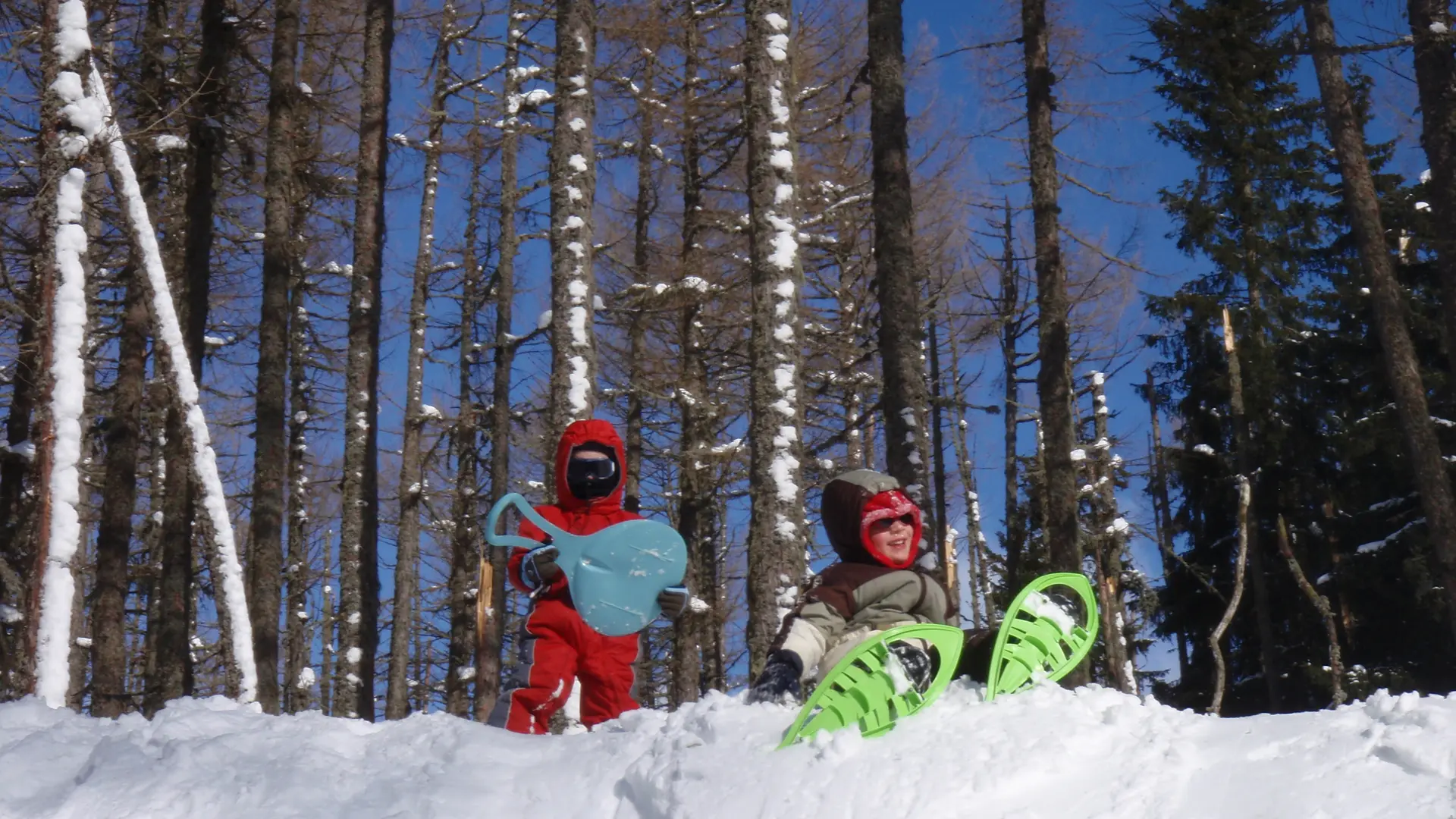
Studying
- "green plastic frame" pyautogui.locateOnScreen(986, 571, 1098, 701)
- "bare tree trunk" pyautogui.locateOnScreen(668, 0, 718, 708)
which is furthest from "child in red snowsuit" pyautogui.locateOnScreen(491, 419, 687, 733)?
"bare tree trunk" pyautogui.locateOnScreen(668, 0, 718, 708)

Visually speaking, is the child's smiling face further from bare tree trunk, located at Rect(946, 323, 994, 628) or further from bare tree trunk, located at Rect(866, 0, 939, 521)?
bare tree trunk, located at Rect(946, 323, 994, 628)

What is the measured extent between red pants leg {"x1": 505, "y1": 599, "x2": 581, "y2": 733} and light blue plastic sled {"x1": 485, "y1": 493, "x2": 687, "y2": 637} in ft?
0.35

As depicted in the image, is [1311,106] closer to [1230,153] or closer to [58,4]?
[1230,153]

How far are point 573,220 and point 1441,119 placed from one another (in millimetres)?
7142

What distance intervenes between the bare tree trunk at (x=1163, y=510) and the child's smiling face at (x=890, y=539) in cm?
1157

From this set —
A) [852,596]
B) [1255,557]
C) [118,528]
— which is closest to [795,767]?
[852,596]

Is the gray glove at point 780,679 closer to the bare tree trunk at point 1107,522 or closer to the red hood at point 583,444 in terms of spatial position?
the red hood at point 583,444

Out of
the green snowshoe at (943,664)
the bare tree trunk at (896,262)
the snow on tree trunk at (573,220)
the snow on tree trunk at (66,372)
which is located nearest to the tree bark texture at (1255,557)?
the bare tree trunk at (896,262)

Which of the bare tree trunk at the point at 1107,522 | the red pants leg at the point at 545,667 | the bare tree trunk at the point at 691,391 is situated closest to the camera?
the red pants leg at the point at 545,667

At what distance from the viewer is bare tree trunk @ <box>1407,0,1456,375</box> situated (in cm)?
977

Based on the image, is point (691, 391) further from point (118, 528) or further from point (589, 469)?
point (589, 469)

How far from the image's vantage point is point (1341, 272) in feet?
58.2

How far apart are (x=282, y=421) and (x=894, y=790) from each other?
969cm

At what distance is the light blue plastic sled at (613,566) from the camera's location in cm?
536
